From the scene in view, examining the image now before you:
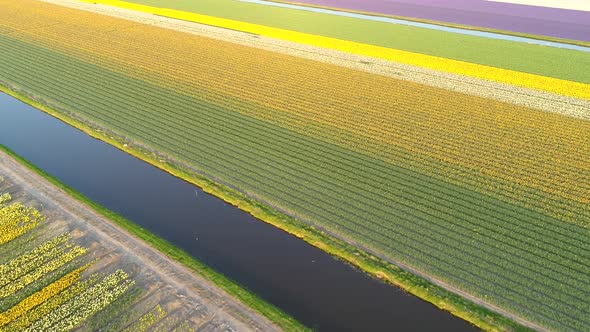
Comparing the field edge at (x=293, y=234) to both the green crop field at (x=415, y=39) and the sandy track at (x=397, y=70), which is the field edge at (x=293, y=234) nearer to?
the sandy track at (x=397, y=70)

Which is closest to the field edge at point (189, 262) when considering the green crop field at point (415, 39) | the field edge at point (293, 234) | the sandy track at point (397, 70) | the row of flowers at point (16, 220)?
the field edge at point (293, 234)

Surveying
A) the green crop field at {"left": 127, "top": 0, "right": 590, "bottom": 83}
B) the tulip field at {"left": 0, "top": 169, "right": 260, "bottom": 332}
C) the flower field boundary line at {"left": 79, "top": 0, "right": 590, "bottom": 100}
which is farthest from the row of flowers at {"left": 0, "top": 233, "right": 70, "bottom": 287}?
the green crop field at {"left": 127, "top": 0, "right": 590, "bottom": 83}

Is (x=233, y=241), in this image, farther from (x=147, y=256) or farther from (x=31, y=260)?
(x=31, y=260)

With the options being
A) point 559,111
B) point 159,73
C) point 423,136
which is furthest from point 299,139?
point 559,111

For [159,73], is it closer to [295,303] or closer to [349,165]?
[349,165]

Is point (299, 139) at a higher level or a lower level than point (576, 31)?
lower

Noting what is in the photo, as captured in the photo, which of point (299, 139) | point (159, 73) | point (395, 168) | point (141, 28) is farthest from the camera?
point (141, 28)

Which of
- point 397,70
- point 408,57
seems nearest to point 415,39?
point 408,57
